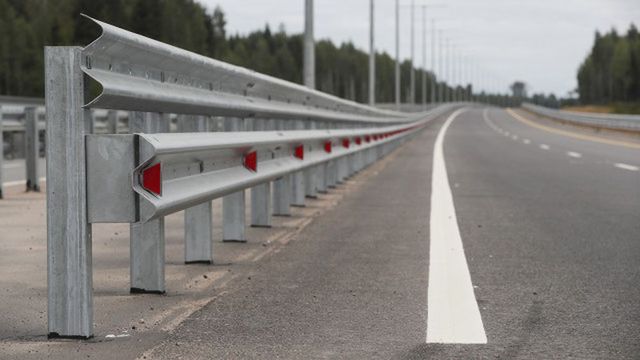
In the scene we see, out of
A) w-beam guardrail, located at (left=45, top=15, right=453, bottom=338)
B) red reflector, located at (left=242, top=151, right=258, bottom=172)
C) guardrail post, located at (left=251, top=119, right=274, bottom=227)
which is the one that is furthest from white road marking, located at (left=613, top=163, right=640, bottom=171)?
red reflector, located at (left=242, top=151, right=258, bottom=172)

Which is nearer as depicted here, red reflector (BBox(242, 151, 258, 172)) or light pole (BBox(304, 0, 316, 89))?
red reflector (BBox(242, 151, 258, 172))

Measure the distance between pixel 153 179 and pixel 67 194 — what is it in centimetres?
42

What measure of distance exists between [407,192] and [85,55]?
880 centimetres

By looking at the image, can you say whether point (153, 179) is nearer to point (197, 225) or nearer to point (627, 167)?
point (197, 225)

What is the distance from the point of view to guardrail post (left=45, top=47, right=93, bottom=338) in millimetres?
4031

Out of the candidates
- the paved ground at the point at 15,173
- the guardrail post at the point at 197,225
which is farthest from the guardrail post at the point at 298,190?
the paved ground at the point at 15,173

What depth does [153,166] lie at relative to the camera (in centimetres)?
437

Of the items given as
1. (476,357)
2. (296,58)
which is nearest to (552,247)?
(476,357)

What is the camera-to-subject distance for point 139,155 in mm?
4184

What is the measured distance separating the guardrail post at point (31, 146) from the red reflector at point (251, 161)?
5906 mm

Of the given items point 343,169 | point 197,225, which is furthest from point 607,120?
point 197,225

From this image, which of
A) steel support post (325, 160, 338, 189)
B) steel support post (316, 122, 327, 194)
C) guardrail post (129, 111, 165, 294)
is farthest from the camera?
steel support post (325, 160, 338, 189)

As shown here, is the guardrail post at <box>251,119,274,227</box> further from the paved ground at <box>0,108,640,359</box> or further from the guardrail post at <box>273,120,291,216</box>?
the guardrail post at <box>273,120,291,216</box>

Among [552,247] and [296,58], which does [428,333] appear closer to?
[552,247]
